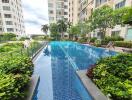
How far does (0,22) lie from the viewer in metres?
52.9

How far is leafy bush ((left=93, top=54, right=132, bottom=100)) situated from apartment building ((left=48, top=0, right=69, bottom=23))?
245 feet

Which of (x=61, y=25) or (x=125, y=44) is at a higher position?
(x=61, y=25)

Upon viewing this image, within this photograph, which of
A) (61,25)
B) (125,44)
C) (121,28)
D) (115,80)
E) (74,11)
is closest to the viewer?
(115,80)

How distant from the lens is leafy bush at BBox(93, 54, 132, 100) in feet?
15.1

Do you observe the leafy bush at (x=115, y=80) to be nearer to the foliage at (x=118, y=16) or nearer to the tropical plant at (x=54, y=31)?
the foliage at (x=118, y=16)

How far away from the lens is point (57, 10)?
79125mm

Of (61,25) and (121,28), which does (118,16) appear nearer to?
(121,28)

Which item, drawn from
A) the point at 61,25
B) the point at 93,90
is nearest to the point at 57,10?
the point at 61,25

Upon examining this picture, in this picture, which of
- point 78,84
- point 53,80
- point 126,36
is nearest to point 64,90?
point 78,84

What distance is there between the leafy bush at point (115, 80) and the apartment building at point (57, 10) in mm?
74728

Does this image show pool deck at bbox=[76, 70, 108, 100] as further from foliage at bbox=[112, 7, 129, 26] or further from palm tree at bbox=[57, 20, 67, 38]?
palm tree at bbox=[57, 20, 67, 38]

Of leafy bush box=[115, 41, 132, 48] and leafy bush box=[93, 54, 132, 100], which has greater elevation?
leafy bush box=[115, 41, 132, 48]

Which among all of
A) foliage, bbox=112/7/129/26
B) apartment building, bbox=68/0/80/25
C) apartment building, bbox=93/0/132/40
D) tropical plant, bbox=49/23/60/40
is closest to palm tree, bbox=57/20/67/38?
tropical plant, bbox=49/23/60/40

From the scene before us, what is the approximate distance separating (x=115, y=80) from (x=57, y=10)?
255ft
